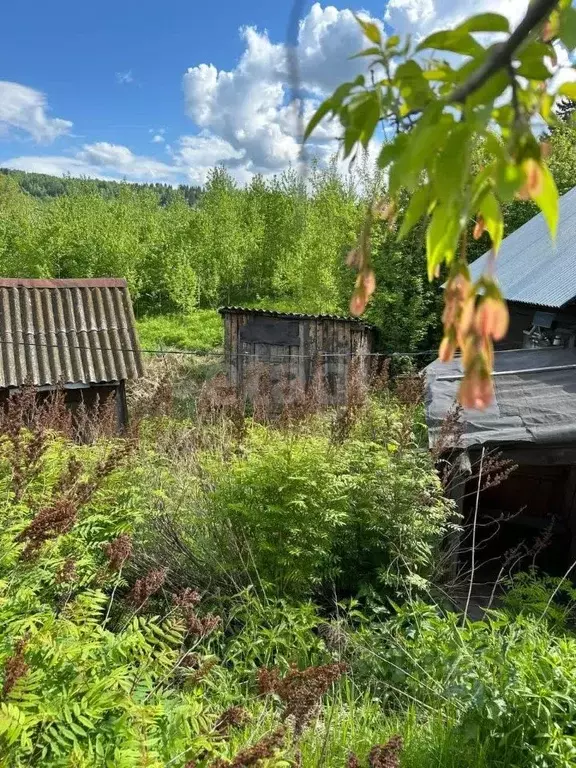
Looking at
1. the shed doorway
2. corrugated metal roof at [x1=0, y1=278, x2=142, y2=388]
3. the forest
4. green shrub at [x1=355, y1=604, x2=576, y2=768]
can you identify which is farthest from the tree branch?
the forest

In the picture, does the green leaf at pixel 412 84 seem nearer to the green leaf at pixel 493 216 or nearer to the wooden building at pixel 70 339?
the green leaf at pixel 493 216

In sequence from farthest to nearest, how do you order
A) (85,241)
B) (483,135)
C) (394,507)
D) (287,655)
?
(85,241)
(394,507)
(287,655)
(483,135)

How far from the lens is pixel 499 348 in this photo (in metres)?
9.48

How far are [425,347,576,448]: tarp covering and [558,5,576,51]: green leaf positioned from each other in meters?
4.27

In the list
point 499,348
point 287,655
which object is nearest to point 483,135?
point 287,655

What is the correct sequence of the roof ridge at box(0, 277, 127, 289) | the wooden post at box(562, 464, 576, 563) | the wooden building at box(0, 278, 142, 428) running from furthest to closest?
the roof ridge at box(0, 277, 127, 289), the wooden building at box(0, 278, 142, 428), the wooden post at box(562, 464, 576, 563)

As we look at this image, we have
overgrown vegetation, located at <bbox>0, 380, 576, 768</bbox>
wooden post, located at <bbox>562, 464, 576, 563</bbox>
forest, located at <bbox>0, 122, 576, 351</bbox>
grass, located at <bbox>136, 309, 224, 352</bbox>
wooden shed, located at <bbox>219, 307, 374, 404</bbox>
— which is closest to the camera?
overgrown vegetation, located at <bbox>0, 380, 576, 768</bbox>

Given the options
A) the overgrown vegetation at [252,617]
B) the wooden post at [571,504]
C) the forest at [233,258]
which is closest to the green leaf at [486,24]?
the overgrown vegetation at [252,617]

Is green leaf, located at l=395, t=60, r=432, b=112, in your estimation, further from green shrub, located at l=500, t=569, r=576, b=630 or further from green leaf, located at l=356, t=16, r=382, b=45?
green shrub, located at l=500, t=569, r=576, b=630

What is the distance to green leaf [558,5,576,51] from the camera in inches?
28.4

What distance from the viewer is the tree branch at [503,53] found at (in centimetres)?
71

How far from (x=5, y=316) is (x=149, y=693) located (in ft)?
29.4

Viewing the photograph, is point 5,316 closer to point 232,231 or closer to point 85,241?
point 85,241

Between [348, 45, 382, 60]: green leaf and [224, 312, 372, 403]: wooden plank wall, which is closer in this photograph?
[348, 45, 382, 60]: green leaf
